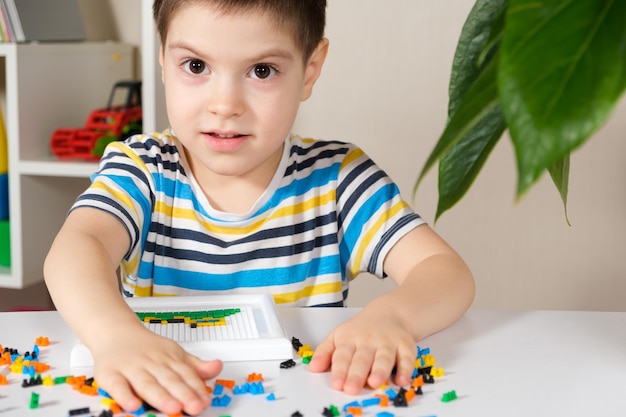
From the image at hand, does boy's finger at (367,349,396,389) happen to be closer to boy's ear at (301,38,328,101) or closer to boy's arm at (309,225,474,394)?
boy's arm at (309,225,474,394)

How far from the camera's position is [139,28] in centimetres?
220

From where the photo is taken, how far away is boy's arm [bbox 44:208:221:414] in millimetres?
580

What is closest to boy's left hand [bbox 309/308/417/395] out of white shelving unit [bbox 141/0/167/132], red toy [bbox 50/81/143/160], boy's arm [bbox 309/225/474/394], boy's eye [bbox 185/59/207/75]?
boy's arm [bbox 309/225/474/394]

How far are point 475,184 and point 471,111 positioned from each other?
1.28m

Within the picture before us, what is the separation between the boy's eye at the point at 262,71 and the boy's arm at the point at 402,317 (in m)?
0.27

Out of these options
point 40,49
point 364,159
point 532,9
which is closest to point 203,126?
point 364,159

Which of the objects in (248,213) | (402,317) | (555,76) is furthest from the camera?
(248,213)

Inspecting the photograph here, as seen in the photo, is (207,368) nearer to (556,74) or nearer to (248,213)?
(556,74)

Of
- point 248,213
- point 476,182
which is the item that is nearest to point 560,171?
point 248,213

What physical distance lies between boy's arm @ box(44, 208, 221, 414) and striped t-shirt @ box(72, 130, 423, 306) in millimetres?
150

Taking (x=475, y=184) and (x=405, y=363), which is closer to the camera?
(x=405, y=363)

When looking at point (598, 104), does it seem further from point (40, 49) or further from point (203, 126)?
point (40, 49)

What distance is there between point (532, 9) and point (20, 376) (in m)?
0.47

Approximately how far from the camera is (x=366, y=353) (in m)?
0.68
